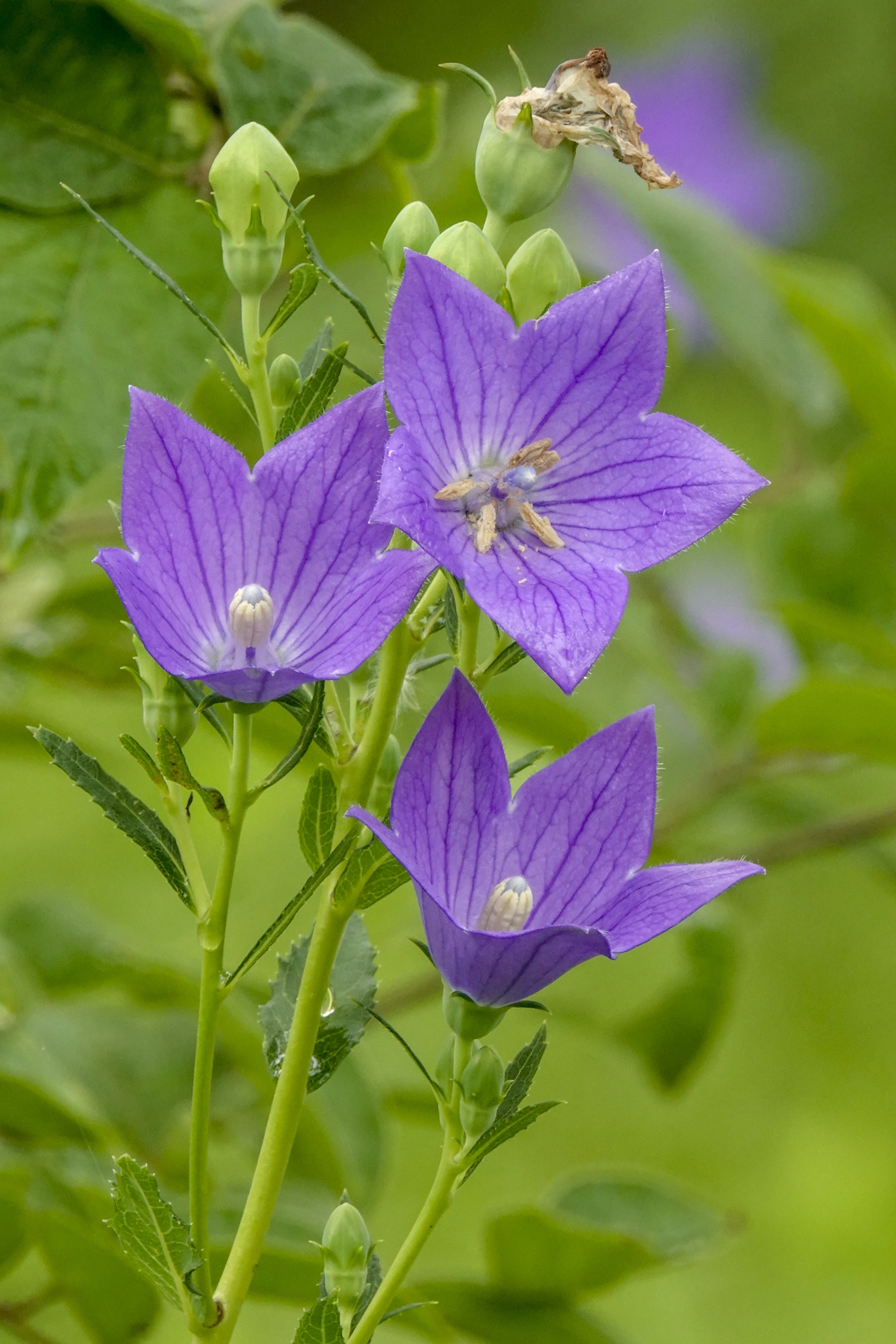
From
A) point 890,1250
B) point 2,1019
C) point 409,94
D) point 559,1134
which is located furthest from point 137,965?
point 890,1250

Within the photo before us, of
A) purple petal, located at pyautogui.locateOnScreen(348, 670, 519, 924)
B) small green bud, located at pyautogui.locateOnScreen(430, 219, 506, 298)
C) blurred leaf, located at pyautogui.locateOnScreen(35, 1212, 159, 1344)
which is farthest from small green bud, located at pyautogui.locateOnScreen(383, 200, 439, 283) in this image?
blurred leaf, located at pyautogui.locateOnScreen(35, 1212, 159, 1344)

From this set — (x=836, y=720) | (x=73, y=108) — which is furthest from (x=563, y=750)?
(x=73, y=108)

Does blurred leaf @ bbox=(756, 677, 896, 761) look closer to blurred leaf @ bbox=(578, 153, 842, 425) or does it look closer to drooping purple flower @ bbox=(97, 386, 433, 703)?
blurred leaf @ bbox=(578, 153, 842, 425)

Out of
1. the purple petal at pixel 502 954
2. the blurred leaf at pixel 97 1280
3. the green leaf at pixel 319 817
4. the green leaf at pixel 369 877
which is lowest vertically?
the blurred leaf at pixel 97 1280

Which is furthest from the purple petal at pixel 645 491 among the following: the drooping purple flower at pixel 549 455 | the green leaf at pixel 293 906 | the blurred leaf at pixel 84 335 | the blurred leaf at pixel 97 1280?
the blurred leaf at pixel 97 1280

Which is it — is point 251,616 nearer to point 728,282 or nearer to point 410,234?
point 410,234

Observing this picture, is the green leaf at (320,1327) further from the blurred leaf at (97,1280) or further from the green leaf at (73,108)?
the green leaf at (73,108)

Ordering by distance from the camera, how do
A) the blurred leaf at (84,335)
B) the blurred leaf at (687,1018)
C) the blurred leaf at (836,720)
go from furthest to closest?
the blurred leaf at (687,1018) → the blurred leaf at (836,720) → the blurred leaf at (84,335)
